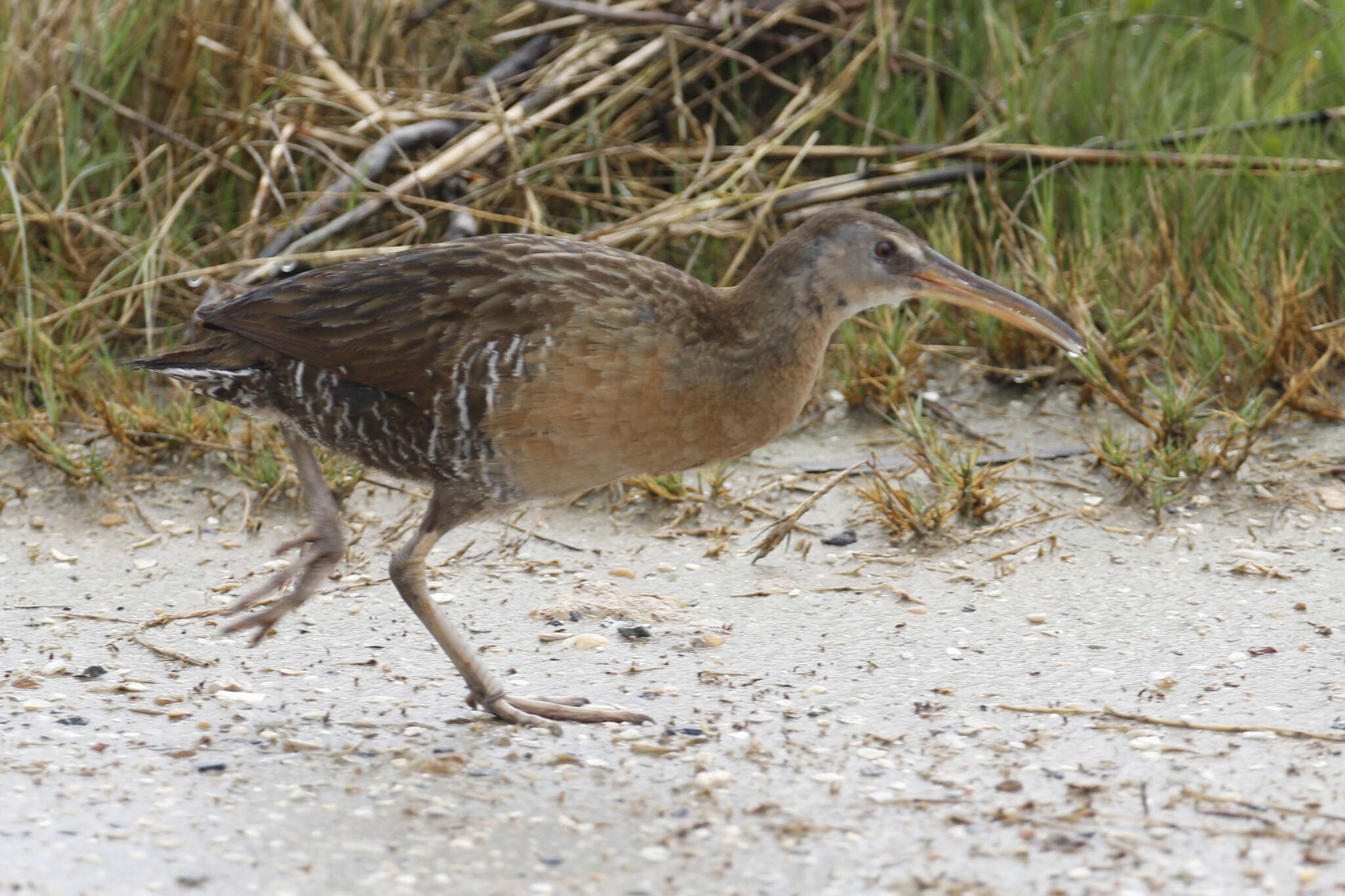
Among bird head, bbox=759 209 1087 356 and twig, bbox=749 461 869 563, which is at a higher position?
bird head, bbox=759 209 1087 356

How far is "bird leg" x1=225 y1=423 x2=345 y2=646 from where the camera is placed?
388 centimetres

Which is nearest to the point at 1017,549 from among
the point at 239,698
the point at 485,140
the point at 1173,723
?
the point at 1173,723

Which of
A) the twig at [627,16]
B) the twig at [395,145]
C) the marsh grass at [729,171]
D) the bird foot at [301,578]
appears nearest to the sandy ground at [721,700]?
the bird foot at [301,578]

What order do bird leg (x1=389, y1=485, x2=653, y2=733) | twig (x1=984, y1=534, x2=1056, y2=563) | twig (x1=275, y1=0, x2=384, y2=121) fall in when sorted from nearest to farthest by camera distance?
1. bird leg (x1=389, y1=485, x2=653, y2=733)
2. twig (x1=984, y1=534, x2=1056, y2=563)
3. twig (x1=275, y1=0, x2=384, y2=121)

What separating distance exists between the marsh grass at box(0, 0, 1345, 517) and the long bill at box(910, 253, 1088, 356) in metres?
1.16

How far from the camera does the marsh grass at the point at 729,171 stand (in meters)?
5.45

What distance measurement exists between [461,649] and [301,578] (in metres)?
0.46

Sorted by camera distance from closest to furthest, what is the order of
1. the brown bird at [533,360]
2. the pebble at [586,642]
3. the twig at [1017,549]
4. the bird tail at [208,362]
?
the brown bird at [533,360] < the bird tail at [208,362] < the pebble at [586,642] < the twig at [1017,549]

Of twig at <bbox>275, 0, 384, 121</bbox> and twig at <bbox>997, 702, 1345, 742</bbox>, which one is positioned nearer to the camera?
twig at <bbox>997, 702, 1345, 742</bbox>

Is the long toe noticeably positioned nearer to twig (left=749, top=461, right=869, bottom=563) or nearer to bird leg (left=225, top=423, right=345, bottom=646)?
bird leg (left=225, top=423, right=345, bottom=646)

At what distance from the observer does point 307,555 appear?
403 cm

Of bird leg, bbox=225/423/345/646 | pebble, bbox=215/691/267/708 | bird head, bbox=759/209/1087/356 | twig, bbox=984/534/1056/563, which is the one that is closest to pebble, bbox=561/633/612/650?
bird leg, bbox=225/423/345/646

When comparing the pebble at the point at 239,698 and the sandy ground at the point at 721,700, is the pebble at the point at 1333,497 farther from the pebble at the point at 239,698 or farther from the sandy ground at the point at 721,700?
the pebble at the point at 239,698

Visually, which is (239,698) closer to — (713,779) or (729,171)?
(713,779)
